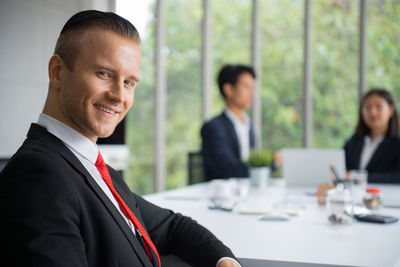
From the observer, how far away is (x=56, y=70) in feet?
3.71

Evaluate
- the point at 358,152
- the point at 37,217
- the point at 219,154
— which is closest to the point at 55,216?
the point at 37,217

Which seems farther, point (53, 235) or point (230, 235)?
point (230, 235)

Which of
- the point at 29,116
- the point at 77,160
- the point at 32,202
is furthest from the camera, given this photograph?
the point at 29,116

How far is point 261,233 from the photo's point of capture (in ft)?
5.49

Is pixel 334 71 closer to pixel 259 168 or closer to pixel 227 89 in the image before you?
pixel 227 89

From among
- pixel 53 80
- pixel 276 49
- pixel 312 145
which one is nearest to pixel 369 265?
pixel 53 80

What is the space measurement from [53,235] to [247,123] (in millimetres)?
3255

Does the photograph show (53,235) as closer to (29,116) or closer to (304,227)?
(304,227)

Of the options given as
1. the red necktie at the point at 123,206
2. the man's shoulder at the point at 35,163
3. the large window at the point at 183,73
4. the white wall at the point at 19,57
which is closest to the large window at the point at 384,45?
the large window at the point at 183,73

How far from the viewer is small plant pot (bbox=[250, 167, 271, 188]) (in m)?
2.91

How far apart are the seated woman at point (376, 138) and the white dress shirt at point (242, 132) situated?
0.94m

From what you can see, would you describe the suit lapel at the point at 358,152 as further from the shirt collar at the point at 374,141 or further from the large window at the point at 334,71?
the large window at the point at 334,71

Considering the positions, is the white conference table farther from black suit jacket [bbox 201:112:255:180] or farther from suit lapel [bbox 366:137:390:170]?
suit lapel [bbox 366:137:390:170]

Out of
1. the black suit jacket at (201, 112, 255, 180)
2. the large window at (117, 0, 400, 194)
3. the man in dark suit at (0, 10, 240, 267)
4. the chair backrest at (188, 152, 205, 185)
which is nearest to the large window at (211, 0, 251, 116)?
the large window at (117, 0, 400, 194)
